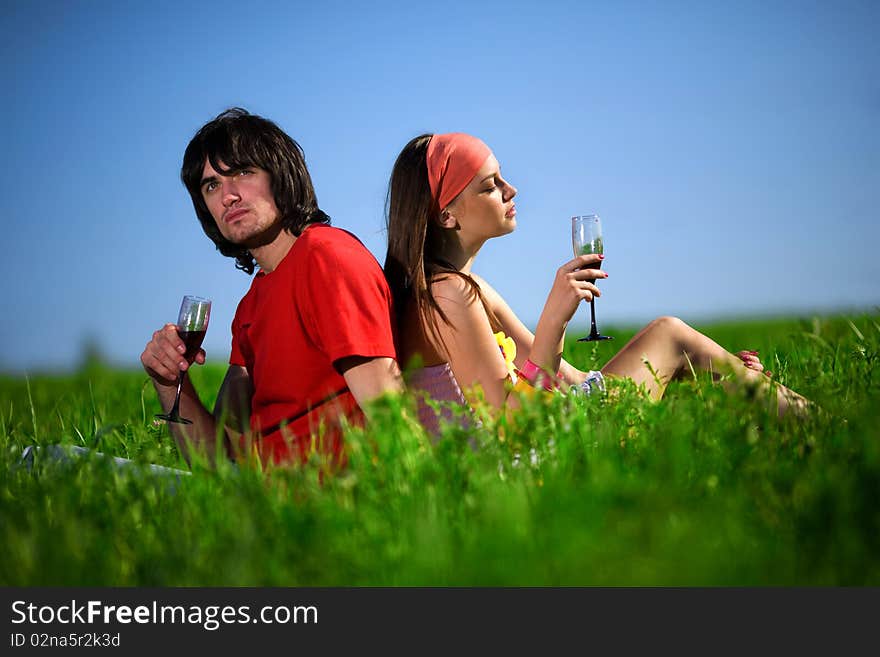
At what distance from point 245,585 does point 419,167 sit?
2.33 m

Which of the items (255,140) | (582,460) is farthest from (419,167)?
(582,460)

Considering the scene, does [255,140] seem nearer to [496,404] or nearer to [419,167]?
[419,167]

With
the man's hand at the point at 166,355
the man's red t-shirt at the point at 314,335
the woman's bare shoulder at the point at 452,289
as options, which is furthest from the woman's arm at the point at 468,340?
the man's hand at the point at 166,355

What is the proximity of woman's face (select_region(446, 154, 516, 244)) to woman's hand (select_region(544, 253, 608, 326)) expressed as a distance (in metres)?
0.37

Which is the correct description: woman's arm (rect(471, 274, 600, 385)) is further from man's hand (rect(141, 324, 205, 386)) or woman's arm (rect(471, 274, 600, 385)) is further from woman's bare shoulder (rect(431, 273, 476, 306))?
man's hand (rect(141, 324, 205, 386))

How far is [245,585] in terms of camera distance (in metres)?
2.11

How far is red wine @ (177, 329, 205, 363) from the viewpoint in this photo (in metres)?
3.71

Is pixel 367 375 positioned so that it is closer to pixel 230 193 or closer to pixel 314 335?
pixel 314 335

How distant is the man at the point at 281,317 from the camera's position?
10.4ft

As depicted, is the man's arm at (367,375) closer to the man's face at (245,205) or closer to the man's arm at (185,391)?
the man's arm at (185,391)

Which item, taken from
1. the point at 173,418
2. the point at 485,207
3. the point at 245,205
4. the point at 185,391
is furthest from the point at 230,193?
the point at 485,207

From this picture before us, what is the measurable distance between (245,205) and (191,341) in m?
0.68

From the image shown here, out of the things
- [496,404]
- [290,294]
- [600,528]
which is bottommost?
[600,528]

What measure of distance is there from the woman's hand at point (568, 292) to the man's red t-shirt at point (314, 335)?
0.75m
